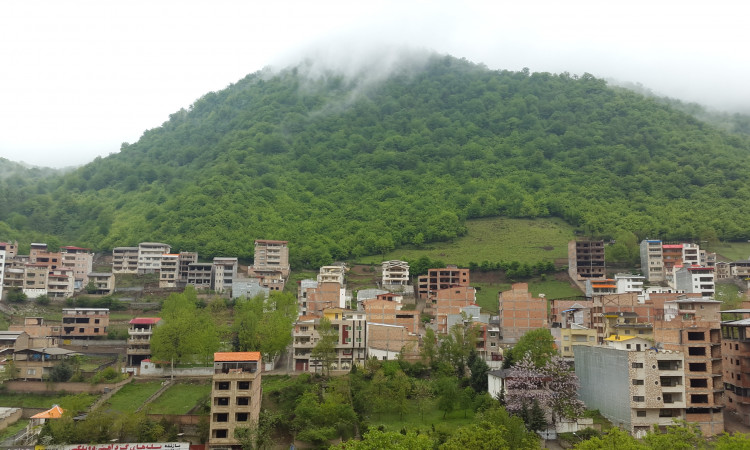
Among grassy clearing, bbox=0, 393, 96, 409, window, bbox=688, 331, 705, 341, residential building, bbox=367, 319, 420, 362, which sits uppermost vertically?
window, bbox=688, 331, 705, 341

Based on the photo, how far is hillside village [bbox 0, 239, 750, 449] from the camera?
38312mm

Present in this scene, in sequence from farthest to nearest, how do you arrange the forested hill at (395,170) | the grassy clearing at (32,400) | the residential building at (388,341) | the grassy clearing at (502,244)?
the forested hill at (395,170), the grassy clearing at (502,244), the residential building at (388,341), the grassy clearing at (32,400)

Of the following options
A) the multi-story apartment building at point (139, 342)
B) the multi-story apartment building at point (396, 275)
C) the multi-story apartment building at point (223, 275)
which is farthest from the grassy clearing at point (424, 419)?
the multi-story apartment building at point (223, 275)

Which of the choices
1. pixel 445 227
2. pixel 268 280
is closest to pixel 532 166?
pixel 445 227

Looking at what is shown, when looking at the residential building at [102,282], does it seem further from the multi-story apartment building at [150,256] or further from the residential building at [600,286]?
the residential building at [600,286]

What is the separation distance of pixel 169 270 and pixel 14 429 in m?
44.1

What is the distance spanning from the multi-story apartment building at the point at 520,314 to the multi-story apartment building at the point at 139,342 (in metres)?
33.5

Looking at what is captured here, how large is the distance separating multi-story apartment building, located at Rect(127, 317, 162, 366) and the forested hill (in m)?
35.9

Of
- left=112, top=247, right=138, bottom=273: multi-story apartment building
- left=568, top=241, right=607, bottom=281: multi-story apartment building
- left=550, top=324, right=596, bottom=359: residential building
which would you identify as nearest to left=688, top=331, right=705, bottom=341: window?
left=550, top=324, right=596, bottom=359: residential building

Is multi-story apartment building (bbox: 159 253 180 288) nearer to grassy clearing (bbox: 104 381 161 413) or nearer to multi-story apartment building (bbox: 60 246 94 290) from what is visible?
multi-story apartment building (bbox: 60 246 94 290)

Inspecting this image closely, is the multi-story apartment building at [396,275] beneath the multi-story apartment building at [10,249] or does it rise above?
beneath

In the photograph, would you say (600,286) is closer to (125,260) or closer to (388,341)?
(388,341)

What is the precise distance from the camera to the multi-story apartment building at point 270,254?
8850 centimetres

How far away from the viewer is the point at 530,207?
10319 cm
